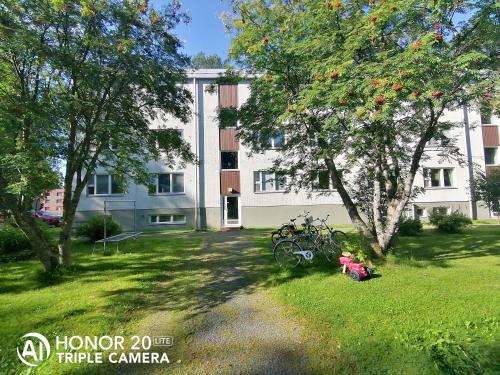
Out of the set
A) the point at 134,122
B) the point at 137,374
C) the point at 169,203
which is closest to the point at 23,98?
the point at 134,122

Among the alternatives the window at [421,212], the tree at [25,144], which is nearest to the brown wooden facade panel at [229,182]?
the window at [421,212]

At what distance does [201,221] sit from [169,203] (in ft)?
7.99

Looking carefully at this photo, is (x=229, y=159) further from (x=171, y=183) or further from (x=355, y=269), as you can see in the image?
(x=355, y=269)

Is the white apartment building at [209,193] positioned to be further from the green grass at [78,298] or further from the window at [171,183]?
the green grass at [78,298]

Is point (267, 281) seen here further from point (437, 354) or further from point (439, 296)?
point (437, 354)

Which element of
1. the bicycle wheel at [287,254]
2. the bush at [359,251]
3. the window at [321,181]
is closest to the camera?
the bush at [359,251]

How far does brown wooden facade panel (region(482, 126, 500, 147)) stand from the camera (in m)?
22.5

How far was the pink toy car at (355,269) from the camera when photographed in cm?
666

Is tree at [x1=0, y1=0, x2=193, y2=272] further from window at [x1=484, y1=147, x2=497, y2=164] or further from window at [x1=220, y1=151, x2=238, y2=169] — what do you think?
window at [x1=484, y1=147, x2=497, y2=164]

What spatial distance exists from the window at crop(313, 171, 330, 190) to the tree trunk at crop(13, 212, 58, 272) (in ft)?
25.6

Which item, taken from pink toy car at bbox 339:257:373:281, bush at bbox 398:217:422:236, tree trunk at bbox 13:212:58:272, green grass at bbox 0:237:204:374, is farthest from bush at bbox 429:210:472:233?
tree trunk at bbox 13:212:58:272

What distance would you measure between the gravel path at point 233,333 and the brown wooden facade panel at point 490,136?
2352cm

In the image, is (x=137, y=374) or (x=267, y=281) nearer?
(x=137, y=374)

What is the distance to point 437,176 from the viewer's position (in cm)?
2238
